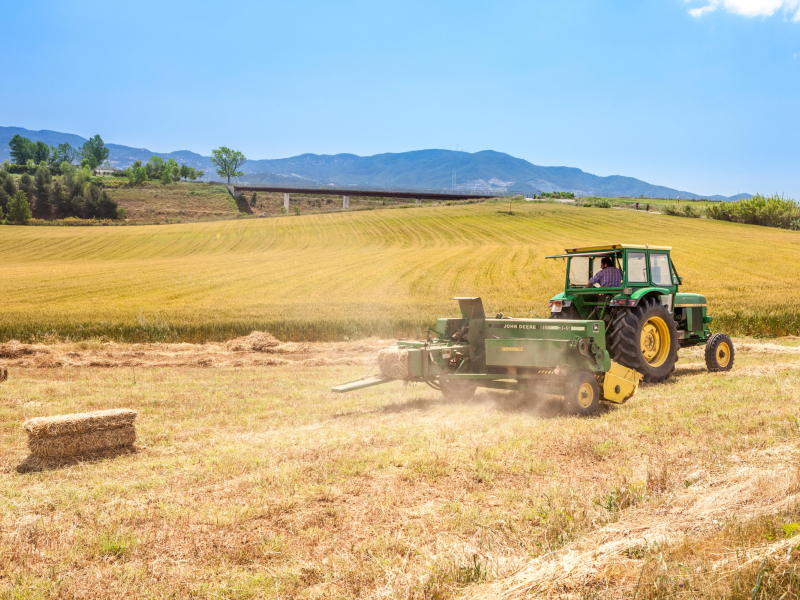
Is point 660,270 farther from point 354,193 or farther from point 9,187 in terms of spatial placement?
point 9,187

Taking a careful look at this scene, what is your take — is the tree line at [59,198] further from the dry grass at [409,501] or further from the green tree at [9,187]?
the dry grass at [409,501]

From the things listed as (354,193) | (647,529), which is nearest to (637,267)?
(647,529)

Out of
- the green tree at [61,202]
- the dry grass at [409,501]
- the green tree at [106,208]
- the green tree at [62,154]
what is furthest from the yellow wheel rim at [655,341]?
the green tree at [62,154]

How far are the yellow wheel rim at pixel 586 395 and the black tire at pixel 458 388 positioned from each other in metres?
1.70

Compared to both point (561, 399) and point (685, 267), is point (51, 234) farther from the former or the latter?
point (561, 399)

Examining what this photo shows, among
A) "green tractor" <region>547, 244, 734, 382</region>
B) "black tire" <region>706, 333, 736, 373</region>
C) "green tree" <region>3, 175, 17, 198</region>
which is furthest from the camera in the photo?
"green tree" <region>3, 175, 17, 198</region>

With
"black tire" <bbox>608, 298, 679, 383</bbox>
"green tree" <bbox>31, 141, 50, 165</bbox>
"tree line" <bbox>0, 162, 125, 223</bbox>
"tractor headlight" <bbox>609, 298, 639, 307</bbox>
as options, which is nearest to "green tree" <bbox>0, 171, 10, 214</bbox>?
"tree line" <bbox>0, 162, 125, 223</bbox>

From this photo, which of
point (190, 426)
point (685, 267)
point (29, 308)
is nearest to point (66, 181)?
point (29, 308)

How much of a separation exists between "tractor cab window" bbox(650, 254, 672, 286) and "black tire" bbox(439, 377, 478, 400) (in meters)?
4.22

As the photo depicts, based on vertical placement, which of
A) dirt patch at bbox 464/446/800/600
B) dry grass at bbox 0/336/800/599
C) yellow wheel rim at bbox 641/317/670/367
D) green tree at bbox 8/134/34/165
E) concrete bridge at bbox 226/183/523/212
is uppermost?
green tree at bbox 8/134/34/165

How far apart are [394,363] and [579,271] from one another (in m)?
4.82

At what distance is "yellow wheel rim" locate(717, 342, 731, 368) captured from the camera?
1147cm

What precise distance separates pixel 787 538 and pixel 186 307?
2092 cm

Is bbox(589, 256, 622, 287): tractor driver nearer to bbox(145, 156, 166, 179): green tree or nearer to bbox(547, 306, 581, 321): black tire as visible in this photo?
bbox(547, 306, 581, 321): black tire
